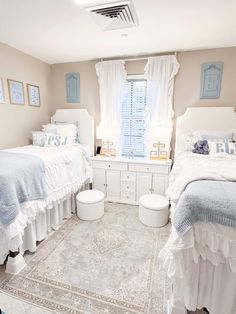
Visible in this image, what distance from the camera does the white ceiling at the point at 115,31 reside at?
1783mm

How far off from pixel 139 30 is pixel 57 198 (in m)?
2.19

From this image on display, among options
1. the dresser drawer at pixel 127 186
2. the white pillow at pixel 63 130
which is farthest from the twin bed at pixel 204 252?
Result: the white pillow at pixel 63 130

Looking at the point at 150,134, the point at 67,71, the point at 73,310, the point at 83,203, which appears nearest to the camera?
the point at 73,310

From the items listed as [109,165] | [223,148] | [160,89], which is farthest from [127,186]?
[160,89]

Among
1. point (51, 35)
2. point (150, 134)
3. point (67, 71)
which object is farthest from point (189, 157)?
point (67, 71)

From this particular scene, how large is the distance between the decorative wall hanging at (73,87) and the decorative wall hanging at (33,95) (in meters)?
0.52

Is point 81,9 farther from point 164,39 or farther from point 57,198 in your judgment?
point 57,198

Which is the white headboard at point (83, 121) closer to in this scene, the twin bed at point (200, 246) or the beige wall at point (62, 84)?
the beige wall at point (62, 84)

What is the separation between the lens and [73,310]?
138 cm

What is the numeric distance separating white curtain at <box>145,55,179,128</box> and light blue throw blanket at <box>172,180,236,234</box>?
205cm

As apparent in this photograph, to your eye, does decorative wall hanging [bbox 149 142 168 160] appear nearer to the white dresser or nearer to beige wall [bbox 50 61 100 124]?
the white dresser

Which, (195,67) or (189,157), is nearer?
(189,157)

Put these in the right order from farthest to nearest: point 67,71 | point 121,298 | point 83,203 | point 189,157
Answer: point 67,71 → point 83,203 → point 189,157 → point 121,298

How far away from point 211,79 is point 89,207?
2575mm
